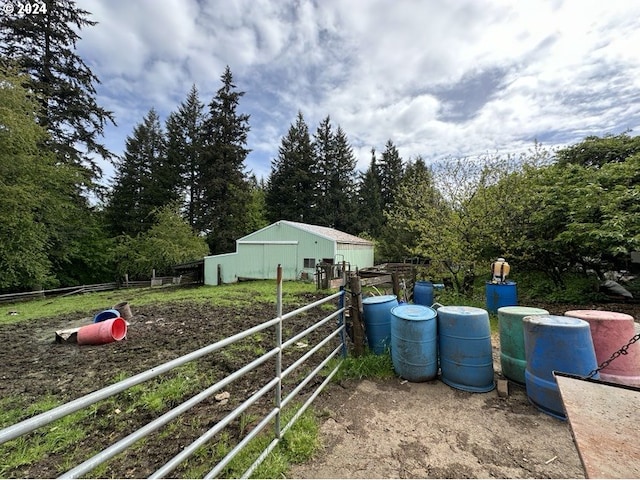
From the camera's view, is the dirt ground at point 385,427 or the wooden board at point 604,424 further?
the dirt ground at point 385,427

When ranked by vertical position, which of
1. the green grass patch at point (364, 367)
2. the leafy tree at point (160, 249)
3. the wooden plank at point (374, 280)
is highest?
the leafy tree at point (160, 249)

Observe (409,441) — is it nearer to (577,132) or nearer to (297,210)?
(577,132)

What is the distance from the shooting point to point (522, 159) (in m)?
9.28

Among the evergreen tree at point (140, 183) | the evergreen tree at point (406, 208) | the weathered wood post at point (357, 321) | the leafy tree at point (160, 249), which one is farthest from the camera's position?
the evergreen tree at point (140, 183)

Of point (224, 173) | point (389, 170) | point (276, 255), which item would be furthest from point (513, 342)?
point (389, 170)

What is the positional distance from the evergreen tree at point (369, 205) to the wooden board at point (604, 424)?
28538mm

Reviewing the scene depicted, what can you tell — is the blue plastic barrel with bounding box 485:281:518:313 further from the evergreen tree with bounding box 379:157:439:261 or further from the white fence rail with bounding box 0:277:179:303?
the white fence rail with bounding box 0:277:179:303

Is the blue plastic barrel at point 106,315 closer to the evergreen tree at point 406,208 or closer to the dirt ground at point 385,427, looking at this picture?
the dirt ground at point 385,427

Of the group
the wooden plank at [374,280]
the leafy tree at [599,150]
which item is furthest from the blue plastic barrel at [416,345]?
the leafy tree at [599,150]

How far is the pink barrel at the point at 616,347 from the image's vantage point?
285cm

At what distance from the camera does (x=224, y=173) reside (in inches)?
977

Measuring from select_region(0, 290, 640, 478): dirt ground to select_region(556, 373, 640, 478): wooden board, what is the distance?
76 centimetres

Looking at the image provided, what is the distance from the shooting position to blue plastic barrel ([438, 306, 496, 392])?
10.7 ft

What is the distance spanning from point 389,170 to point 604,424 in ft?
122
